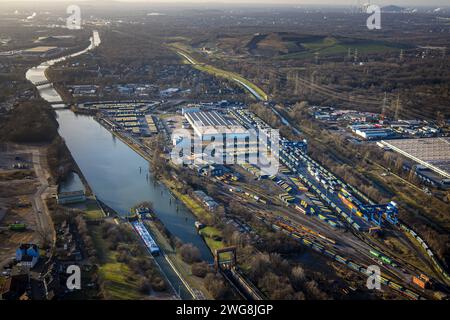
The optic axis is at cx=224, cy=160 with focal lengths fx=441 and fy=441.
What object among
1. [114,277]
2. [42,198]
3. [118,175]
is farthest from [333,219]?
[42,198]

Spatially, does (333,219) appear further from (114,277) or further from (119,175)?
(119,175)

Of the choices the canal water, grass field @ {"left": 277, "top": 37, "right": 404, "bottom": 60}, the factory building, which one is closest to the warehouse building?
the factory building

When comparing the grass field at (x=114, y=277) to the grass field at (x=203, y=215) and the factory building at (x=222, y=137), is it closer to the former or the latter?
the grass field at (x=203, y=215)

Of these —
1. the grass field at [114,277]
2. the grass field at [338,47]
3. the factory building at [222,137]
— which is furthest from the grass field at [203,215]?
the grass field at [338,47]

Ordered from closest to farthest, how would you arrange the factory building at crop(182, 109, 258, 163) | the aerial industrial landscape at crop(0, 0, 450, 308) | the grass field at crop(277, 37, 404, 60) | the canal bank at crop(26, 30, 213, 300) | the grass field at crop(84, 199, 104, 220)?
1. the aerial industrial landscape at crop(0, 0, 450, 308)
2. the grass field at crop(84, 199, 104, 220)
3. the canal bank at crop(26, 30, 213, 300)
4. the factory building at crop(182, 109, 258, 163)
5. the grass field at crop(277, 37, 404, 60)

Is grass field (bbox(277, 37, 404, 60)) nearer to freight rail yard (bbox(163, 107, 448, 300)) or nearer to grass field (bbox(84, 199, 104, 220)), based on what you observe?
freight rail yard (bbox(163, 107, 448, 300))
